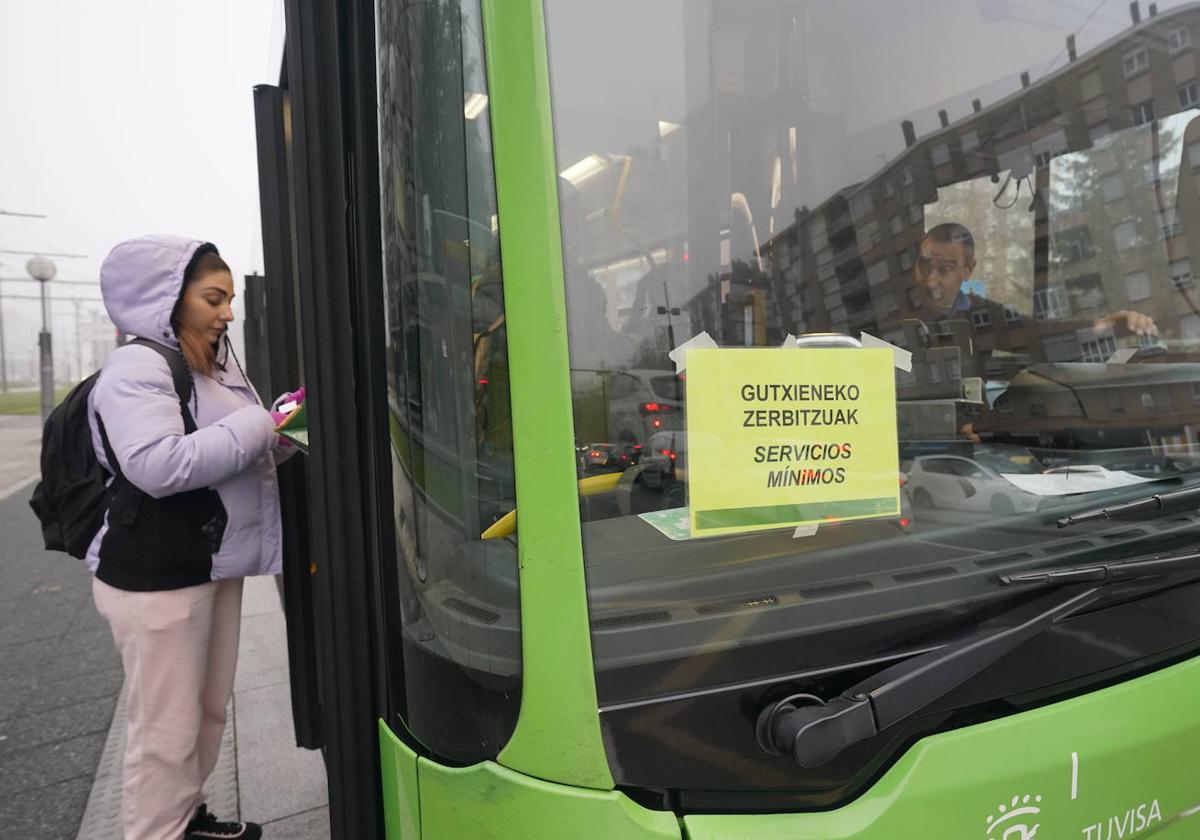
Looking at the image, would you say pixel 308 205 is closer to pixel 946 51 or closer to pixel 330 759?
pixel 330 759

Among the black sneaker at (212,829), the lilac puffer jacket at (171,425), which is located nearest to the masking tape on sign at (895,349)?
the lilac puffer jacket at (171,425)

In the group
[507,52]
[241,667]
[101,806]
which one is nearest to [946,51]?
[507,52]

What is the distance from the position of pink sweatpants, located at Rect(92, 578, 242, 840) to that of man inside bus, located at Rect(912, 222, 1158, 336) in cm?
176

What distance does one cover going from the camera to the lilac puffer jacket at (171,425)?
62.6 inches

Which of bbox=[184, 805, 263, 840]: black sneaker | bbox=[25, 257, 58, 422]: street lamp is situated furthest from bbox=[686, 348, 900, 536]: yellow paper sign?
bbox=[25, 257, 58, 422]: street lamp

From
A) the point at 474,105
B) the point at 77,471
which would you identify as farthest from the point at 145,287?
the point at 474,105

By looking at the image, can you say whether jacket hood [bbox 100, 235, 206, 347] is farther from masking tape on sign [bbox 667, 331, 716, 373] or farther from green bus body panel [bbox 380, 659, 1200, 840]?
masking tape on sign [bbox 667, 331, 716, 373]

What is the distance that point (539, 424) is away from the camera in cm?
81

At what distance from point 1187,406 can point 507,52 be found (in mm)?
1309

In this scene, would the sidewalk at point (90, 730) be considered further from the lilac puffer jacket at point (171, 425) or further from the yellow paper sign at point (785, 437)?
the yellow paper sign at point (785, 437)

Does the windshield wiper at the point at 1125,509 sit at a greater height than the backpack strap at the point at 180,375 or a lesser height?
lesser

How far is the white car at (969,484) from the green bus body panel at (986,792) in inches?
11.3

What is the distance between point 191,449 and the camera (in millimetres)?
1598

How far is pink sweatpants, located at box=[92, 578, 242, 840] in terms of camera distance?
1.72 metres
